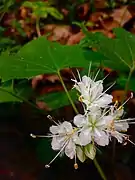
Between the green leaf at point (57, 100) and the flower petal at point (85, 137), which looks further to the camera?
the green leaf at point (57, 100)

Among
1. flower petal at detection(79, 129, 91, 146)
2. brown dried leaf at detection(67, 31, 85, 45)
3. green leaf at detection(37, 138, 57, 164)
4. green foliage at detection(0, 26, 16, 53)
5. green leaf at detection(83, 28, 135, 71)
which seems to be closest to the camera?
flower petal at detection(79, 129, 91, 146)

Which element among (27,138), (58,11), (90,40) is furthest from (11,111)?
(58,11)

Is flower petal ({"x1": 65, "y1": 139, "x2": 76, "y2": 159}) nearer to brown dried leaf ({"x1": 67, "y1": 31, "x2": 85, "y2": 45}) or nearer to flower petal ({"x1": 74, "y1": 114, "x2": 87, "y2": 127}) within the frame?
flower petal ({"x1": 74, "y1": 114, "x2": 87, "y2": 127})

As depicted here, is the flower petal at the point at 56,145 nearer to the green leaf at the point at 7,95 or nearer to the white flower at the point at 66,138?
the white flower at the point at 66,138

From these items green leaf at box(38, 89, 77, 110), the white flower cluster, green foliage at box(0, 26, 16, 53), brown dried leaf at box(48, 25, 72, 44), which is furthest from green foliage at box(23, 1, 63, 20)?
the white flower cluster

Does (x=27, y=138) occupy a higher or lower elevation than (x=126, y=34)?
lower

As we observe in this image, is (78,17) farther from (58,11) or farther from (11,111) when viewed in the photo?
(11,111)

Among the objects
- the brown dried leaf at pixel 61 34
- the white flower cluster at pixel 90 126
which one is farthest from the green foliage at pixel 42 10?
the white flower cluster at pixel 90 126

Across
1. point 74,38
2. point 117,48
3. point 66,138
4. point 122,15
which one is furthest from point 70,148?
point 122,15
